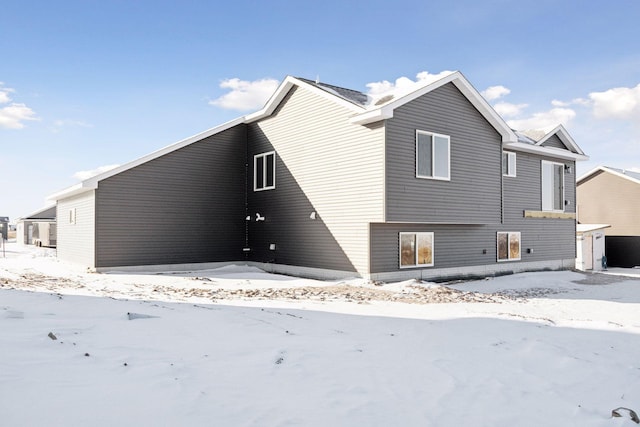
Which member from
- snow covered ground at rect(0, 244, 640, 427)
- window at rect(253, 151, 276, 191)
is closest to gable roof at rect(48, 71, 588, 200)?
window at rect(253, 151, 276, 191)

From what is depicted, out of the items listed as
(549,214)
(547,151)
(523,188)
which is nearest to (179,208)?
(523,188)

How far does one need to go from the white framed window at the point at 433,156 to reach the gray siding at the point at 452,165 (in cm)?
18

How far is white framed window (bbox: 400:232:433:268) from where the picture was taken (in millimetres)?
15047

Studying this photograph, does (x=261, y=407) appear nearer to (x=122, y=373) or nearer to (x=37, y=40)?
(x=122, y=373)

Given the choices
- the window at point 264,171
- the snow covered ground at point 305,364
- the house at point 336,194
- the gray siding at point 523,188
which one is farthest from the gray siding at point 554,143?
the snow covered ground at point 305,364

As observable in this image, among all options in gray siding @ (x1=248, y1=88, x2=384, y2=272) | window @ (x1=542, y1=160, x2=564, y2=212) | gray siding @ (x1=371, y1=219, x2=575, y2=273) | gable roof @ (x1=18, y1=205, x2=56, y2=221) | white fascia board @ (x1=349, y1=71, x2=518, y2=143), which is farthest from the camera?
gable roof @ (x1=18, y1=205, x2=56, y2=221)

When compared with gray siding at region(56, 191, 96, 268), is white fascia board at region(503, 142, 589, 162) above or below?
above

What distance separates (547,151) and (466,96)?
6.16 meters

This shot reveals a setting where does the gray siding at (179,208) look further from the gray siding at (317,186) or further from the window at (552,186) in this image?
the window at (552,186)

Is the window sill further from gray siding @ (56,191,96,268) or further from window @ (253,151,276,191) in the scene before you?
gray siding @ (56,191,96,268)

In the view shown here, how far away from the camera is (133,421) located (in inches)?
144

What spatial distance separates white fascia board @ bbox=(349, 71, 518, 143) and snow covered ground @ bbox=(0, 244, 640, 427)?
5984mm

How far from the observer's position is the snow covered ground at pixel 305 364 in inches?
160

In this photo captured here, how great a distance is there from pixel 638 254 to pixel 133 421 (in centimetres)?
2711
